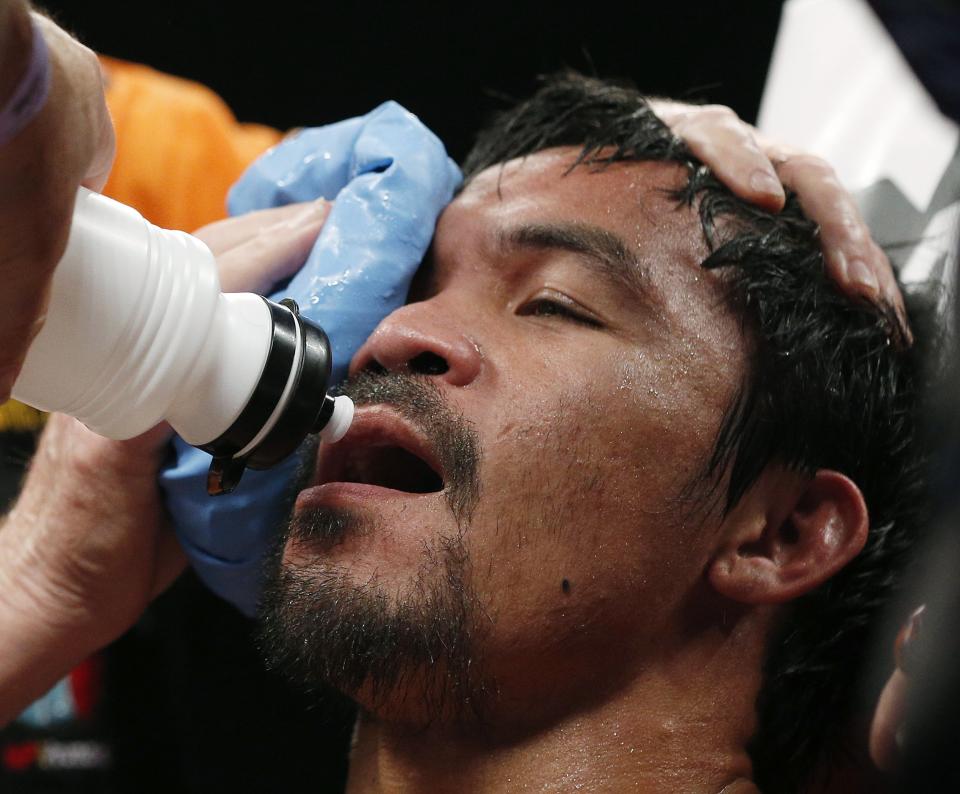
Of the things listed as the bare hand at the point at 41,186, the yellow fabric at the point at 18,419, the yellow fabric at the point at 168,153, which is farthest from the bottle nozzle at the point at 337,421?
the yellow fabric at the point at 18,419

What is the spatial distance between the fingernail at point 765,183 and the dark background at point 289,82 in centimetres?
67

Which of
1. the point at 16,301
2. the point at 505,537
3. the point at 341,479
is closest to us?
the point at 16,301

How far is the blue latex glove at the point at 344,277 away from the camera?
3.26 ft

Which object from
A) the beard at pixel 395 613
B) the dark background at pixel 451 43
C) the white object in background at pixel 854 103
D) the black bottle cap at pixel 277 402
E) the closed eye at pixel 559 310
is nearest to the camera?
the black bottle cap at pixel 277 402

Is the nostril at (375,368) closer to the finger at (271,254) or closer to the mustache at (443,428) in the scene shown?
the mustache at (443,428)

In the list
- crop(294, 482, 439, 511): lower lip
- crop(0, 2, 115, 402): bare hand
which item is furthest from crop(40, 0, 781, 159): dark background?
crop(0, 2, 115, 402): bare hand

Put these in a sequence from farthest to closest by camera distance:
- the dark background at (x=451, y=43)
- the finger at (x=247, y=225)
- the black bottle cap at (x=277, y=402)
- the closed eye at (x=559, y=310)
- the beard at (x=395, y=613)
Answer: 1. the dark background at (x=451, y=43)
2. the finger at (x=247, y=225)
3. the closed eye at (x=559, y=310)
4. the beard at (x=395, y=613)
5. the black bottle cap at (x=277, y=402)

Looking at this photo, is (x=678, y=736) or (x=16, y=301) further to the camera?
(x=678, y=736)

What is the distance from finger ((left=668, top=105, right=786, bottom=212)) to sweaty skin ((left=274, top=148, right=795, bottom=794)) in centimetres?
7

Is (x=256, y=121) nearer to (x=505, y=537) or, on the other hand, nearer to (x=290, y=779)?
(x=290, y=779)

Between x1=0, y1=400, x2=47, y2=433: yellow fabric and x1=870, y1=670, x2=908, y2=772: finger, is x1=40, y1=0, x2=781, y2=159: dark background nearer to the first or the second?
x1=0, y1=400, x2=47, y2=433: yellow fabric

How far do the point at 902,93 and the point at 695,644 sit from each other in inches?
36.5

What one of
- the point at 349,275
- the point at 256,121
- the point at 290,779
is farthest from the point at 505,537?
the point at 256,121

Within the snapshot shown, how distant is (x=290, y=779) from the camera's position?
1.68m
